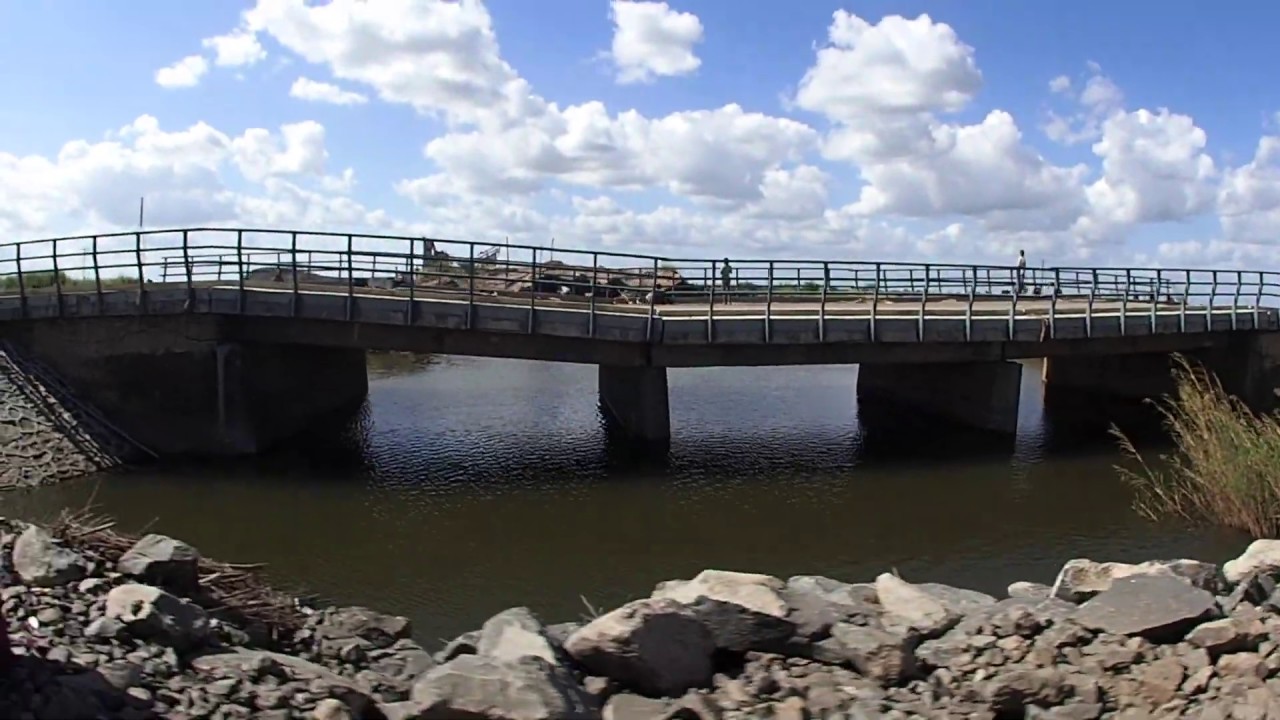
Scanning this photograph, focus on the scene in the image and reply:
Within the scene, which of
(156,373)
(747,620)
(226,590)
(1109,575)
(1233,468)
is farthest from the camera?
(156,373)

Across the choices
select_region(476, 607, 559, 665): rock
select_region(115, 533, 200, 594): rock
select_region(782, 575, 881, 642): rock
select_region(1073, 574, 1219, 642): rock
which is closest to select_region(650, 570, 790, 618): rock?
select_region(782, 575, 881, 642): rock

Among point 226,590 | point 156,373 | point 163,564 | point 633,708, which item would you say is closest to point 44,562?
point 163,564

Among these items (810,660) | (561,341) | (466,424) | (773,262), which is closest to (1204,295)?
(773,262)

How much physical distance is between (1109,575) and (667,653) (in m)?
3.95

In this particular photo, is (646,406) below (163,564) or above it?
below

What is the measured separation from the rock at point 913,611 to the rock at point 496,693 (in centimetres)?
265

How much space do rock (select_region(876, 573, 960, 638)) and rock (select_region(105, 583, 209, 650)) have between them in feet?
15.5

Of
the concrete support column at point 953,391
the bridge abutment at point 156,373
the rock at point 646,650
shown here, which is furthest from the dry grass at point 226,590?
the concrete support column at point 953,391

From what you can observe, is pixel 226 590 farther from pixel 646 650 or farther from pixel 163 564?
pixel 646 650

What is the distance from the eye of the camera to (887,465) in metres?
21.0

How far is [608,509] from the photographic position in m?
17.1

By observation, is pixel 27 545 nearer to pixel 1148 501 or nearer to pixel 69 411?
pixel 69 411

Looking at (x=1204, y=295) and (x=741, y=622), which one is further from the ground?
(x=1204, y=295)

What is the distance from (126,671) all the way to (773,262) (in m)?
17.9
